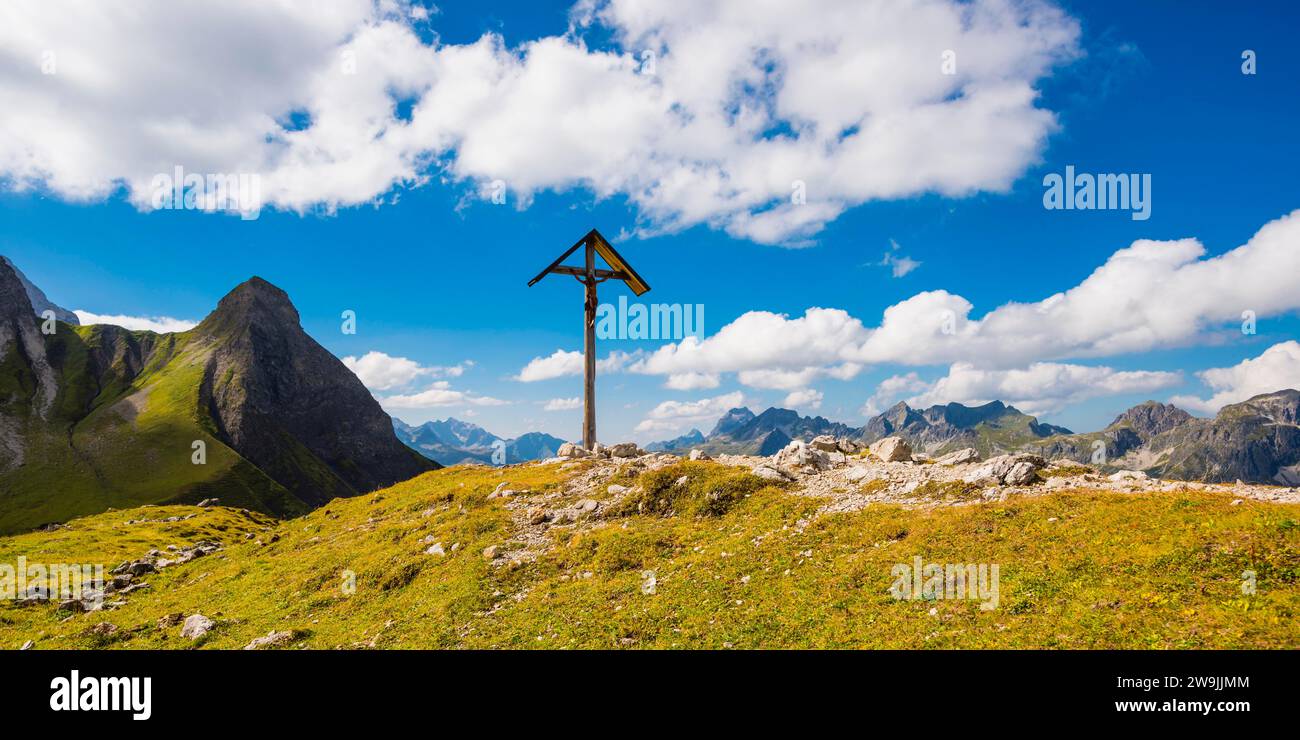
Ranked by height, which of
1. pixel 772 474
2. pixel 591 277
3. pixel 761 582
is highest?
pixel 591 277

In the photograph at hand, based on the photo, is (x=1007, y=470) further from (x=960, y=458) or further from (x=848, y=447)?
(x=848, y=447)

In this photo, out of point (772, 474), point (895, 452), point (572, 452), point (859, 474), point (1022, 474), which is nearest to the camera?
point (1022, 474)

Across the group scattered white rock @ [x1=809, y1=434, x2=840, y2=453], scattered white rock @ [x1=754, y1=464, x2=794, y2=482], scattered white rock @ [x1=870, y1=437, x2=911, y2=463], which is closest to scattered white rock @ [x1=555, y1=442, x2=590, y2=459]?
scattered white rock @ [x1=754, y1=464, x2=794, y2=482]

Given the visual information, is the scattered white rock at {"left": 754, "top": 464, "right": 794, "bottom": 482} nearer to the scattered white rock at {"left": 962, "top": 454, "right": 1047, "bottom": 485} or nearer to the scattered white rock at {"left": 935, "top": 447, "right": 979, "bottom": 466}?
the scattered white rock at {"left": 935, "top": 447, "right": 979, "bottom": 466}

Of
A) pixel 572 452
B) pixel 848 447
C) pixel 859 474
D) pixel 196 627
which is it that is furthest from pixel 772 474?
pixel 196 627

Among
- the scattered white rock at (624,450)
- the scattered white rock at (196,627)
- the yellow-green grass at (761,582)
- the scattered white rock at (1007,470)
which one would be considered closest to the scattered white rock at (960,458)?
the scattered white rock at (1007,470)

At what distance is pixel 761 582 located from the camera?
60.8 ft

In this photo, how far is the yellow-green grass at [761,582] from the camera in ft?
42.7

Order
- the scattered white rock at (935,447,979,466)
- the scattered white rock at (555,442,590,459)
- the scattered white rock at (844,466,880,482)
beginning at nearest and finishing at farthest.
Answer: the scattered white rock at (844,466,880,482) → the scattered white rock at (935,447,979,466) → the scattered white rock at (555,442,590,459)

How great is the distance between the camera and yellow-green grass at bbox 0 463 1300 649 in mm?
13008

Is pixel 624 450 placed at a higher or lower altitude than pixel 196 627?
higher

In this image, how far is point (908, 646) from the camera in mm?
13117

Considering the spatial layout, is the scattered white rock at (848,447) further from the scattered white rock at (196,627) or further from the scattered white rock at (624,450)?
the scattered white rock at (196,627)
